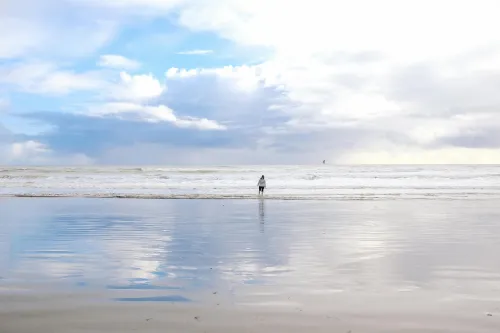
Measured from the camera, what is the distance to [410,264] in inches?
459

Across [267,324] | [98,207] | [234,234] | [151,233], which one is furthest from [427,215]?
[267,324]

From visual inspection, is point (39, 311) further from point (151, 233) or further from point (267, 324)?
point (151, 233)

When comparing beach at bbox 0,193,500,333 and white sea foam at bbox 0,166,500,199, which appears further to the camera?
white sea foam at bbox 0,166,500,199

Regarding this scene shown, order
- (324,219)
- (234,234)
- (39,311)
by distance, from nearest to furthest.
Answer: (39,311), (234,234), (324,219)

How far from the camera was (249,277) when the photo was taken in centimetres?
1029

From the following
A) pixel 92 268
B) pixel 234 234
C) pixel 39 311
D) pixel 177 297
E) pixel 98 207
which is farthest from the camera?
pixel 98 207

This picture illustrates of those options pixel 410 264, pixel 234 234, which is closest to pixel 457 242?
pixel 410 264

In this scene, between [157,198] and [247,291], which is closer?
[247,291]

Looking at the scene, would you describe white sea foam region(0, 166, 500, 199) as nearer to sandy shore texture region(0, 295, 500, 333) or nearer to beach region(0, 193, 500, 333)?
beach region(0, 193, 500, 333)

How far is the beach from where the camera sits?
741 cm

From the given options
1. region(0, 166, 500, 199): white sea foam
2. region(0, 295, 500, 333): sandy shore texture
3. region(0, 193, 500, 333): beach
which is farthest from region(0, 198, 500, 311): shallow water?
region(0, 166, 500, 199): white sea foam

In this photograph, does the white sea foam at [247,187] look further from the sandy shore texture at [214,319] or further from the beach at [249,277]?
the sandy shore texture at [214,319]

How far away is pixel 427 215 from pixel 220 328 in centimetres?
1842

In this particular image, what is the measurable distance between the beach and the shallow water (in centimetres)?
3
